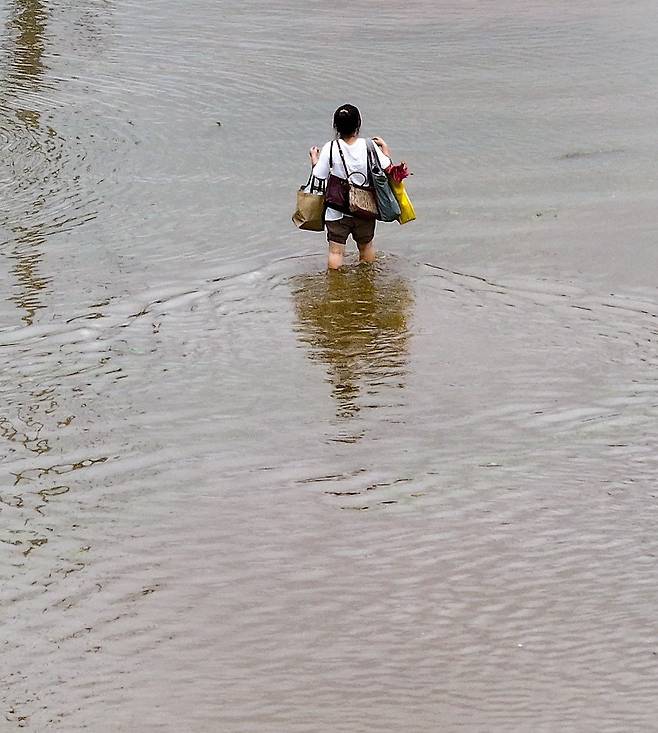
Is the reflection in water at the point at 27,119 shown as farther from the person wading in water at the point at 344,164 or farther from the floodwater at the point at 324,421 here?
the person wading in water at the point at 344,164

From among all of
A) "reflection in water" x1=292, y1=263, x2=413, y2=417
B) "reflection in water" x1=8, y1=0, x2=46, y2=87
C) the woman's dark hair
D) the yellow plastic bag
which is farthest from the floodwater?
the woman's dark hair

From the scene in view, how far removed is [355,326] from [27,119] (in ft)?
19.4

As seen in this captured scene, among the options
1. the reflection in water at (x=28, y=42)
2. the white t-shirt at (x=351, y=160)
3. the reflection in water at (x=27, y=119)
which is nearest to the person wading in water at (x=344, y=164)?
the white t-shirt at (x=351, y=160)

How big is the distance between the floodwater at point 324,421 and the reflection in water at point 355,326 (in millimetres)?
22

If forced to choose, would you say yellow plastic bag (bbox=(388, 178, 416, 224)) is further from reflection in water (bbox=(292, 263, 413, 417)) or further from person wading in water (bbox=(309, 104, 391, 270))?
reflection in water (bbox=(292, 263, 413, 417))

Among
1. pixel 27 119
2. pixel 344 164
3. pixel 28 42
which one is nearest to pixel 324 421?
pixel 344 164

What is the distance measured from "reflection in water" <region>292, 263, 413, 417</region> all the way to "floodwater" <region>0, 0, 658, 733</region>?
0.07ft

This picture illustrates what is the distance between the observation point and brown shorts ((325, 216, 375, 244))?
795 centimetres

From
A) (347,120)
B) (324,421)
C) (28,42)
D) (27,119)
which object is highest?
(28,42)

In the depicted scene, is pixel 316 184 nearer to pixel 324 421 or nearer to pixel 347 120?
pixel 347 120

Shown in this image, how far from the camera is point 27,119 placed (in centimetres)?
1179

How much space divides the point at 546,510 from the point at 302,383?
178 cm

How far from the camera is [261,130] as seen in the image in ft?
37.9

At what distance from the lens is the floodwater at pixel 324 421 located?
4.00 meters
